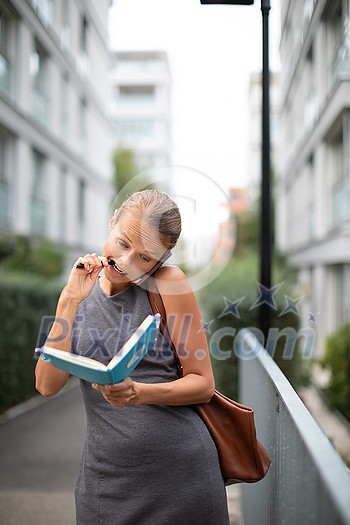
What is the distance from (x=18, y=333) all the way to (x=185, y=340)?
244 inches

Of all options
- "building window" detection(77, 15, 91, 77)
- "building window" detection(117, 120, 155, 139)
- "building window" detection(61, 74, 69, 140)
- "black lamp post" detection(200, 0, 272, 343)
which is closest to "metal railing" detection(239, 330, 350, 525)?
"black lamp post" detection(200, 0, 272, 343)

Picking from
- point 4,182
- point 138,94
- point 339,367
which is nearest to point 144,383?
point 339,367

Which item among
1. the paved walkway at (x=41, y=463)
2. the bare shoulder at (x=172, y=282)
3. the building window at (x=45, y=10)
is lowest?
the paved walkway at (x=41, y=463)

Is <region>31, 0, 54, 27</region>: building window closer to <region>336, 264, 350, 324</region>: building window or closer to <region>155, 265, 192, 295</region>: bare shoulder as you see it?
<region>336, 264, 350, 324</region>: building window

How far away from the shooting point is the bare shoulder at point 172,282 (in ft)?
5.67

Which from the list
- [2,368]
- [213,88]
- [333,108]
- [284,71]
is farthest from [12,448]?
[213,88]

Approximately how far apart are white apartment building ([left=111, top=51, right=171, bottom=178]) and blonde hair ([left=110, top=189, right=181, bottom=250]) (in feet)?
166

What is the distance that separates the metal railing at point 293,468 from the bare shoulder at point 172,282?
41 cm

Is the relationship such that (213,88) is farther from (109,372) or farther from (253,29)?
(109,372)

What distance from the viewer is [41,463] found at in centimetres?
558

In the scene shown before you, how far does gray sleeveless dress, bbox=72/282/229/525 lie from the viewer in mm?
1771

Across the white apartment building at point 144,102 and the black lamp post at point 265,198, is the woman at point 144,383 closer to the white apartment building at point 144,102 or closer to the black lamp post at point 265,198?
the black lamp post at point 265,198

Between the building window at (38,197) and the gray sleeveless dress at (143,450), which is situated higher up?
the building window at (38,197)

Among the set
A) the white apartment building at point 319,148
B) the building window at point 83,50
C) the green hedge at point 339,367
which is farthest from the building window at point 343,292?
the building window at point 83,50
